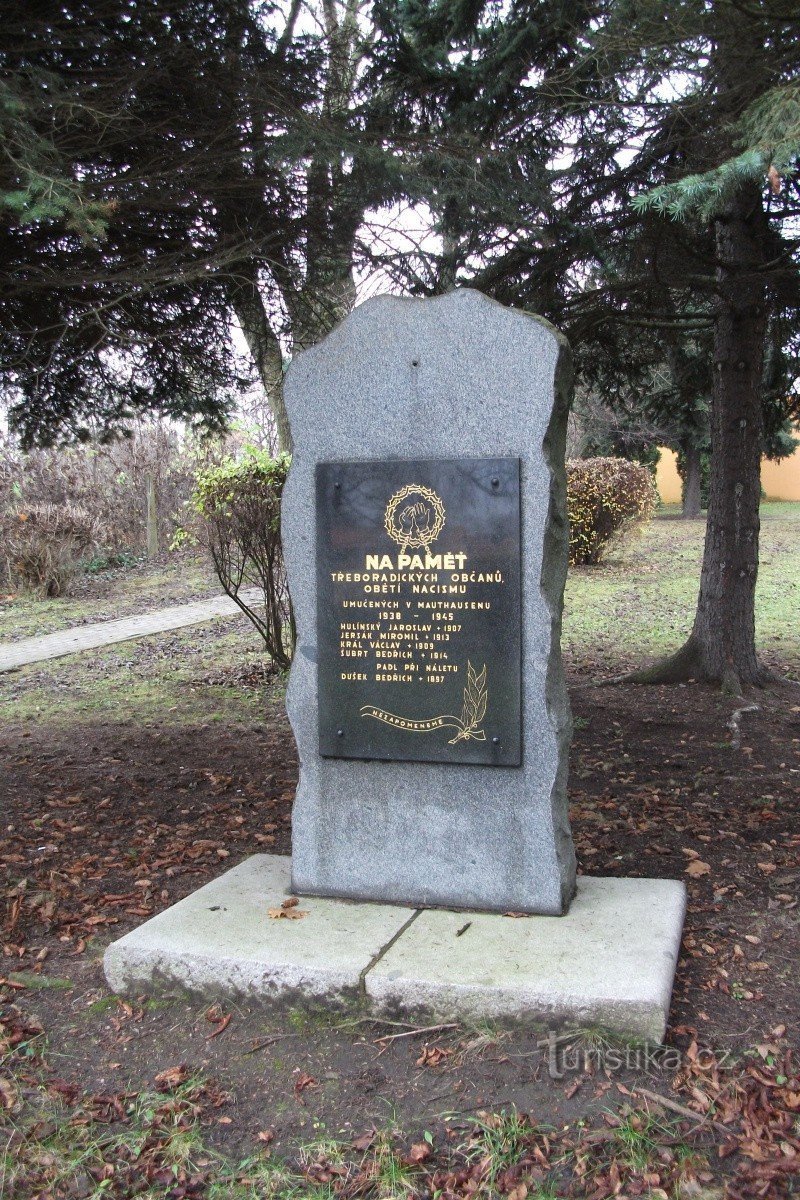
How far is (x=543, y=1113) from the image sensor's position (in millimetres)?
2797

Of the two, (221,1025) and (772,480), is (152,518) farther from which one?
(772,480)

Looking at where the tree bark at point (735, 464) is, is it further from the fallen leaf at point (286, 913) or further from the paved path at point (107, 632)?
the paved path at point (107, 632)

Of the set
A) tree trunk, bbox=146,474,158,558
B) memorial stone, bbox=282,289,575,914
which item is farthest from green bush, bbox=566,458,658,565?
memorial stone, bbox=282,289,575,914

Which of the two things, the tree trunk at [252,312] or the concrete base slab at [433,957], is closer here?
the concrete base slab at [433,957]

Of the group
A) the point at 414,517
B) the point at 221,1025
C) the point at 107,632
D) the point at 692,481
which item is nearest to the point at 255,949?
the point at 221,1025

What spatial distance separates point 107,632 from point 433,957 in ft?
31.3

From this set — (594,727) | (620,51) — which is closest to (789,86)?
(620,51)

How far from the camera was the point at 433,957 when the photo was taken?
11.0ft

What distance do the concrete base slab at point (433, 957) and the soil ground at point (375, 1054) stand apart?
0.29 ft

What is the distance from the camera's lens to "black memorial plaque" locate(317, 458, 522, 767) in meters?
3.66

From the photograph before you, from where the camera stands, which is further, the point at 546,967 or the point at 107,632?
the point at 107,632

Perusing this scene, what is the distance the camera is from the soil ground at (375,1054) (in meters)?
2.66

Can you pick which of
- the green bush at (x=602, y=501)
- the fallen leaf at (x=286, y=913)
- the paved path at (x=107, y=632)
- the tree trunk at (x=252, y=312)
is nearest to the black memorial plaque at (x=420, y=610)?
the fallen leaf at (x=286, y=913)

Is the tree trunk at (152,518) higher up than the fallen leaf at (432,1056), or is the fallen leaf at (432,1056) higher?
the tree trunk at (152,518)
